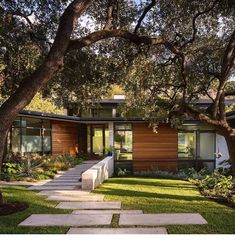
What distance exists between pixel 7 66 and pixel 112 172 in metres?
11.3

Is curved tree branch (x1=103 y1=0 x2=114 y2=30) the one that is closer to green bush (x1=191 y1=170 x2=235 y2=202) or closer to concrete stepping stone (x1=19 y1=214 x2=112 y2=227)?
concrete stepping stone (x1=19 y1=214 x2=112 y2=227)

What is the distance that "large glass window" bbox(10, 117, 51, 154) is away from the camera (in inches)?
774

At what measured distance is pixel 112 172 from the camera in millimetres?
21797

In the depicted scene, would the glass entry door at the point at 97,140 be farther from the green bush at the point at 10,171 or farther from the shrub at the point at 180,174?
the green bush at the point at 10,171

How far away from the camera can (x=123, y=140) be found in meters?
24.1

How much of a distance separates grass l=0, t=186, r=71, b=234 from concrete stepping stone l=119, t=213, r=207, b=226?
4.59 feet

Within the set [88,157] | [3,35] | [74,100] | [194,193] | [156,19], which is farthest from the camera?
[88,157]

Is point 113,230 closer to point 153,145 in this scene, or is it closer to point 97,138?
point 153,145

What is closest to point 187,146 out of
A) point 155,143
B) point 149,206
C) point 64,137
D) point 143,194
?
point 155,143

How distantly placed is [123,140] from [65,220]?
15.8m

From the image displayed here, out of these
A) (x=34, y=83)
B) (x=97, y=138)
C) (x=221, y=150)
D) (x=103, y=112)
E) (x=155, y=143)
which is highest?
(x=103, y=112)

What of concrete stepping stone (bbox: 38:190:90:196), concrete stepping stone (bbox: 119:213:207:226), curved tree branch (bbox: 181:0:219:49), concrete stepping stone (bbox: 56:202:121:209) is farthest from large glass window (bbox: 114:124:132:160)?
concrete stepping stone (bbox: 119:213:207:226)

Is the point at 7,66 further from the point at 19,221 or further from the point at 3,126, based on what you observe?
the point at 19,221

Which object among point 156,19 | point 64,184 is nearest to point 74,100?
point 64,184
